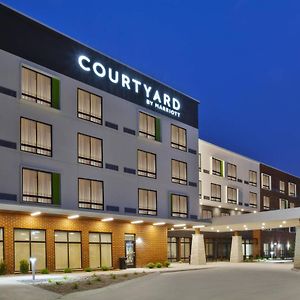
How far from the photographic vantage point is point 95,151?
40906mm

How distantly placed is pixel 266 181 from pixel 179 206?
33.2m

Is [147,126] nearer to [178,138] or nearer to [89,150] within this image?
[178,138]

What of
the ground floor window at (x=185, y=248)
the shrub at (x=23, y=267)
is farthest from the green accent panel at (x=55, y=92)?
the ground floor window at (x=185, y=248)

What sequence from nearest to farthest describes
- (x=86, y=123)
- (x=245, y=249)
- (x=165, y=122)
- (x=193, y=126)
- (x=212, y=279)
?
(x=212, y=279), (x=86, y=123), (x=165, y=122), (x=193, y=126), (x=245, y=249)

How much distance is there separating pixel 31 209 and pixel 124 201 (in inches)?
456

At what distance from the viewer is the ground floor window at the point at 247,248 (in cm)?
7394

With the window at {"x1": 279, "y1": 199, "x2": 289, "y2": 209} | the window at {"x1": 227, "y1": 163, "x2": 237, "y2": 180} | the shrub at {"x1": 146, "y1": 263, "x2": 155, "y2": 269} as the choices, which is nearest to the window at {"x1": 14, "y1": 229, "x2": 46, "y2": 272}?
the shrub at {"x1": 146, "y1": 263, "x2": 155, "y2": 269}

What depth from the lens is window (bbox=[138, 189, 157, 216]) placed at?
45531 millimetres

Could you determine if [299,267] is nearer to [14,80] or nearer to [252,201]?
[14,80]

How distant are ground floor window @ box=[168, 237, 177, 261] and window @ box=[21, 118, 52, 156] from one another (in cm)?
2708

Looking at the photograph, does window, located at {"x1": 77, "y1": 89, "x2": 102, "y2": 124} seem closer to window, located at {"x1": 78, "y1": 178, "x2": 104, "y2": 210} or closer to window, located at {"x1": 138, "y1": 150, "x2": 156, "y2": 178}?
window, located at {"x1": 78, "y1": 178, "x2": 104, "y2": 210}

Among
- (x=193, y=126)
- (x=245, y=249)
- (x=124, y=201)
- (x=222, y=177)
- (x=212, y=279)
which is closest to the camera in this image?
(x=212, y=279)

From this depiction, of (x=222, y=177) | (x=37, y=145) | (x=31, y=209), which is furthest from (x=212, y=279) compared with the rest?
(x=222, y=177)

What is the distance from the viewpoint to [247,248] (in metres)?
74.7
